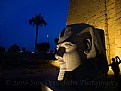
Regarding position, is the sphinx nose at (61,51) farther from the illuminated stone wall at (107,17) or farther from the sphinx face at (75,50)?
the illuminated stone wall at (107,17)

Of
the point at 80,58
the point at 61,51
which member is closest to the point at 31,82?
the point at 61,51

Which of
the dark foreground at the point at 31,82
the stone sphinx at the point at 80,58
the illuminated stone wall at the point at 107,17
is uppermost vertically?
the illuminated stone wall at the point at 107,17

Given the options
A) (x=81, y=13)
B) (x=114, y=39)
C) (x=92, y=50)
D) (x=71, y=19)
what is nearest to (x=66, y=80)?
(x=92, y=50)

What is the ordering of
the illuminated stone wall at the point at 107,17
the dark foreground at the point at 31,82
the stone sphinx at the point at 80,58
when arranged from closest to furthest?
the stone sphinx at the point at 80,58
the dark foreground at the point at 31,82
the illuminated stone wall at the point at 107,17

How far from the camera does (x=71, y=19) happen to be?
13414 millimetres

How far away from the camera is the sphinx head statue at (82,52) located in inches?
130

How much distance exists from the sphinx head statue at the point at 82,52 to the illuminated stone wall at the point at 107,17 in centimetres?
478

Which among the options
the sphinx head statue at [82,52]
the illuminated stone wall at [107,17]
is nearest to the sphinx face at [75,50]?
the sphinx head statue at [82,52]

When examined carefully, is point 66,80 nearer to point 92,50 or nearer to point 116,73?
point 92,50

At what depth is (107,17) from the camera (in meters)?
9.20

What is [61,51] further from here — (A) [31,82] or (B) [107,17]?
(B) [107,17]

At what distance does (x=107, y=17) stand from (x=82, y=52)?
20.6 ft

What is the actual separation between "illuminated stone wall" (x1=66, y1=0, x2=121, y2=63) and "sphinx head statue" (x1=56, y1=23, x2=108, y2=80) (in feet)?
15.7

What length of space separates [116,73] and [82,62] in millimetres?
1584
